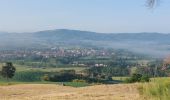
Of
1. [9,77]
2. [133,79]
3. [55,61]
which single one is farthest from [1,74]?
[55,61]

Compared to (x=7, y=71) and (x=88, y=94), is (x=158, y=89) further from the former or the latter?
(x=7, y=71)

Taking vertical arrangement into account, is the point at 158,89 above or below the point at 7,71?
above

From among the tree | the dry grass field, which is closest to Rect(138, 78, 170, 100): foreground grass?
the dry grass field

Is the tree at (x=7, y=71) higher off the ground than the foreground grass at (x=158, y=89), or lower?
lower

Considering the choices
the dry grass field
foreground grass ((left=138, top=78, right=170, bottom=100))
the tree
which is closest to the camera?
foreground grass ((left=138, top=78, right=170, bottom=100))

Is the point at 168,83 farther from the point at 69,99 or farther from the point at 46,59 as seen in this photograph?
the point at 46,59

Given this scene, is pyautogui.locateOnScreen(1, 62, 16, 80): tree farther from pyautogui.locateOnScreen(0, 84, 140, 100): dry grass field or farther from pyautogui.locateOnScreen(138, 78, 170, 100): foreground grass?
pyautogui.locateOnScreen(138, 78, 170, 100): foreground grass

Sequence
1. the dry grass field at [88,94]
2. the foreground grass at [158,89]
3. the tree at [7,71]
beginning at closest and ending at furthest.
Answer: the foreground grass at [158,89] → the dry grass field at [88,94] → the tree at [7,71]

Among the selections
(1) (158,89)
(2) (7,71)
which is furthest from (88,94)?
(2) (7,71)

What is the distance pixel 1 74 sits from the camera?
210ft

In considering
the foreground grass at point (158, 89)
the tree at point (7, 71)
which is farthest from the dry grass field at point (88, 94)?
the tree at point (7, 71)

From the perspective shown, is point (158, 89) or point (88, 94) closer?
point (158, 89)

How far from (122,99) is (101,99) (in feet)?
4.42

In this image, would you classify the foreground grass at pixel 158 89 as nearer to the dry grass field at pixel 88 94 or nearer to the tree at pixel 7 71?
the dry grass field at pixel 88 94
